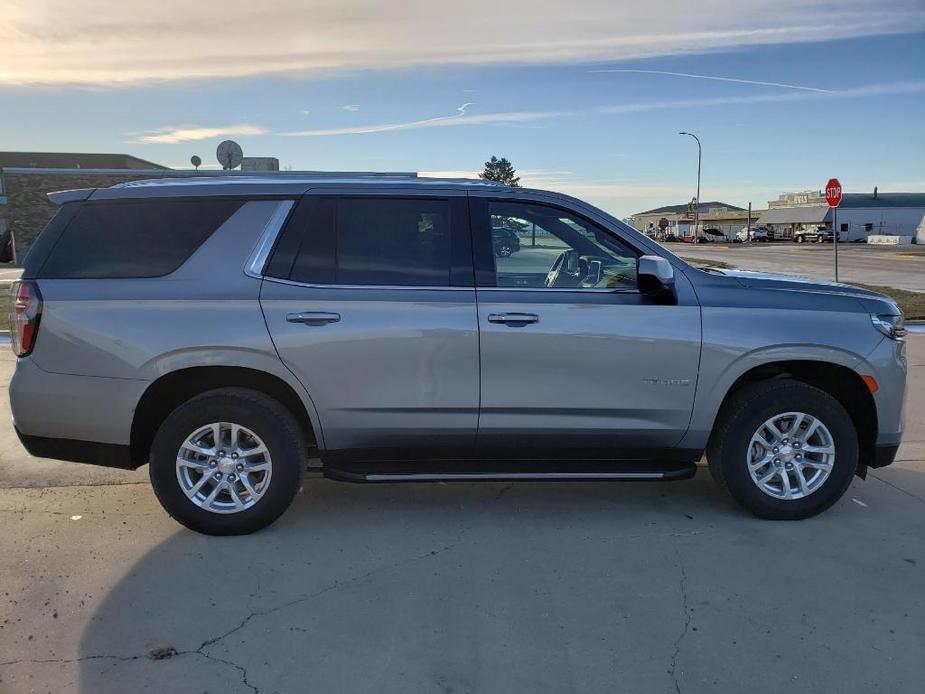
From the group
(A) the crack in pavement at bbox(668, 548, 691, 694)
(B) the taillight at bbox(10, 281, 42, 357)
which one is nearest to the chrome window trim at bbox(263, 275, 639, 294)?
(B) the taillight at bbox(10, 281, 42, 357)

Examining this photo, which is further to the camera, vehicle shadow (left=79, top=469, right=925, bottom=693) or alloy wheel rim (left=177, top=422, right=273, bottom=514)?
alloy wheel rim (left=177, top=422, right=273, bottom=514)

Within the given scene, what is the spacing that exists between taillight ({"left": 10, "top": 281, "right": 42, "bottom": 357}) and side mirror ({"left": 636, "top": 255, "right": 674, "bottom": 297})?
3.19m

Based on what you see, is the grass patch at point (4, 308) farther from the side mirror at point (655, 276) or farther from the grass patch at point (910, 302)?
the grass patch at point (910, 302)

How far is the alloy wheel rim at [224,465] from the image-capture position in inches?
155

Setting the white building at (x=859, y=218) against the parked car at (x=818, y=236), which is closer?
the parked car at (x=818, y=236)

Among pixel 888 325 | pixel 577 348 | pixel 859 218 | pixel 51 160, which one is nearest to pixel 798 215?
pixel 859 218

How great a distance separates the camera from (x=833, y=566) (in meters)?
3.70

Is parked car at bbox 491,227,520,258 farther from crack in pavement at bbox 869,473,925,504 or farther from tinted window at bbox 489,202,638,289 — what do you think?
crack in pavement at bbox 869,473,925,504

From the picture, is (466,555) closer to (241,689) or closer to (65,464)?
(241,689)

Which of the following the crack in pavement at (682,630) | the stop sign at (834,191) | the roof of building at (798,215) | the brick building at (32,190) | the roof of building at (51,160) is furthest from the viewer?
the roof of building at (798,215)

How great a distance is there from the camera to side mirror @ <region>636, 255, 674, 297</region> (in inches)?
152

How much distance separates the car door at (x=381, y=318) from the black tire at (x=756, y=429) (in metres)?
1.44

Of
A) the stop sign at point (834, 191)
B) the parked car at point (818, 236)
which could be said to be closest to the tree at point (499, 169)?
the parked car at point (818, 236)

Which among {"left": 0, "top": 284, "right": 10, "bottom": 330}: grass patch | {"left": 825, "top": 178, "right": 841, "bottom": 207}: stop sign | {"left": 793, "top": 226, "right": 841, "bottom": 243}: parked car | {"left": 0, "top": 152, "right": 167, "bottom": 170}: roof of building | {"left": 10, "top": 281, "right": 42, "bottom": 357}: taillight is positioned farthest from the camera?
{"left": 793, "top": 226, "right": 841, "bottom": 243}: parked car
